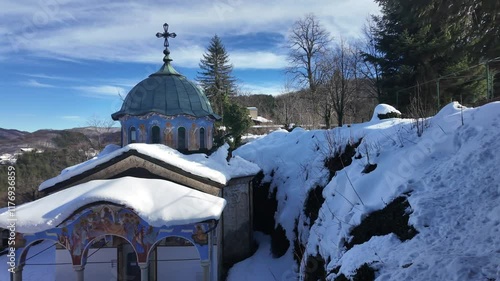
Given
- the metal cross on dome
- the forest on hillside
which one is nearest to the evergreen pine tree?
the forest on hillside

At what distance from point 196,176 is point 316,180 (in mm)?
4324

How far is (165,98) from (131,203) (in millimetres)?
6442

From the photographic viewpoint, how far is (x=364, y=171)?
883 centimetres

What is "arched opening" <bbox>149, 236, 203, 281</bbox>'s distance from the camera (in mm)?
10680

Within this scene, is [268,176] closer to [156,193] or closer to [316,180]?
[316,180]

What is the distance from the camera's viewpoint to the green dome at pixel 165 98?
1323cm

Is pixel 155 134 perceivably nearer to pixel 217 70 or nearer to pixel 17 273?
pixel 17 273

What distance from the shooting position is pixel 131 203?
784cm

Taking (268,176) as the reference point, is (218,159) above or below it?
above

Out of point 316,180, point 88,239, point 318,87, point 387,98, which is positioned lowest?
point 88,239

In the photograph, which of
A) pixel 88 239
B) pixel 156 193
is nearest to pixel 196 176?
pixel 156 193

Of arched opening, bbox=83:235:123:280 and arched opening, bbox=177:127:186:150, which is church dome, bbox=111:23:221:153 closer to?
Result: arched opening, bbox=177:127:186:150

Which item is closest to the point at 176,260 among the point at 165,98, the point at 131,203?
the point at 131,203

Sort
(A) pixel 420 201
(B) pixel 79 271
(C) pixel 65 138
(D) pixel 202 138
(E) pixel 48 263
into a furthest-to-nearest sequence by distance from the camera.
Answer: (C) pixel 65 138
(D) pixel 202 138
(E) pixel 48 263
(B) pixel 79 271
(A) pixel 420 201
